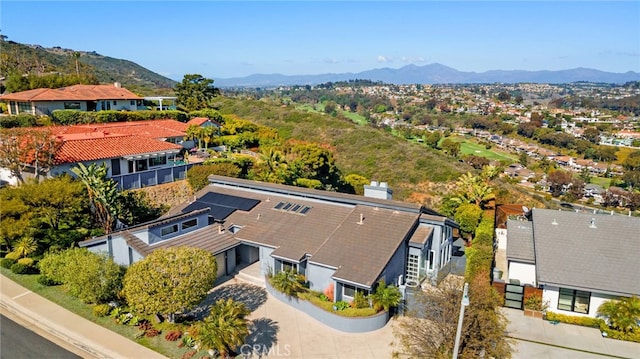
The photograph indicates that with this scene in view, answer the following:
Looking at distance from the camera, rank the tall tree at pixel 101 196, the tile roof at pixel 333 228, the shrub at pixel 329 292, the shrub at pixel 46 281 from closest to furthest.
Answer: the shrub at pixel 329 292, the tile roof at pixel 333 228, the shrub at pixel 46 281, the tall tree at pixel 101 196

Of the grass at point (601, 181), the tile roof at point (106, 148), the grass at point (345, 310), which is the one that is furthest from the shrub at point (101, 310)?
the grass at point (601, 181)

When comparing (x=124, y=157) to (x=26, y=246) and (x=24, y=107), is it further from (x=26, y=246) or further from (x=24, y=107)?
(x=24, y=107)

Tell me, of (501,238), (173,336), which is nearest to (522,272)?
(501,238)

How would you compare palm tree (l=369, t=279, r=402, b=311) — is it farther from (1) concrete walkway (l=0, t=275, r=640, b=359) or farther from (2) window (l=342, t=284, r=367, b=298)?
(1) concrete walkway (l=0, t=275, r=640, b=359)

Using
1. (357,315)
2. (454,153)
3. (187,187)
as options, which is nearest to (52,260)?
(187,187)

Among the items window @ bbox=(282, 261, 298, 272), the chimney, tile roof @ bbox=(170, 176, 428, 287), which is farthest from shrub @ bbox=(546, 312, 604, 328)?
window @ bbox=(282, 261, 298, 272)

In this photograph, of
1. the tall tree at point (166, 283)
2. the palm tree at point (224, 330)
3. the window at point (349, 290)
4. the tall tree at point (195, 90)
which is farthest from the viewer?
the tall tree at point (195, 90)

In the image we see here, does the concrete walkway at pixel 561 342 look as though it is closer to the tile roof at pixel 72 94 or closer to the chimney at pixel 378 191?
the chimney at pixel 378 191
